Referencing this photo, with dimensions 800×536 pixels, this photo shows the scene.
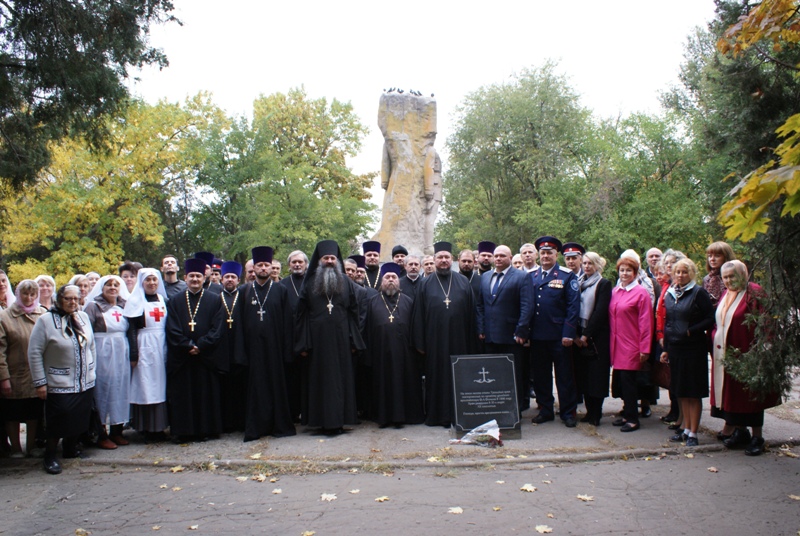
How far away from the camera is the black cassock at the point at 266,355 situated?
7352 millimetres

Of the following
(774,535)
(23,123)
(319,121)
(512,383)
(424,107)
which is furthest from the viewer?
(319,121)

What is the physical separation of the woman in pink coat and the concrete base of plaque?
130 cm

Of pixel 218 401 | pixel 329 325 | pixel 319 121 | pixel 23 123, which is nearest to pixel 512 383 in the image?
pixel 329 325

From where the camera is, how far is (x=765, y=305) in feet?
18.1

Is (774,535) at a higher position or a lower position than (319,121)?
lower

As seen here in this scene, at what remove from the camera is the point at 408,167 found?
40.4ft

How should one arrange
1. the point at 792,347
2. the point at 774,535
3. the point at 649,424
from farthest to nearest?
the point at 649,424 → the point at 792,347 → the point at 774,535

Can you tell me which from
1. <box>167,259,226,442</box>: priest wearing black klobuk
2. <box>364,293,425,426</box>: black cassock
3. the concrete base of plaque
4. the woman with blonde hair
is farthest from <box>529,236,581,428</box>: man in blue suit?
<box>167,259,226,442</box>: priest wearing black klobuk

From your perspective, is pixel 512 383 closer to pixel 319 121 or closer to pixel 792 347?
pixel 792 347

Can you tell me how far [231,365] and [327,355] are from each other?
1161 millimetres

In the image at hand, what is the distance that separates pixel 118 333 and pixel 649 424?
21.0 ft

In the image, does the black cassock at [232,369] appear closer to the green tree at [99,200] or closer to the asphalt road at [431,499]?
the asphalt road at [431,499]

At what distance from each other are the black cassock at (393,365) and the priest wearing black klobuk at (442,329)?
5.8 inches

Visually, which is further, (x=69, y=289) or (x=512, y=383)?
(x=512, y=383)
